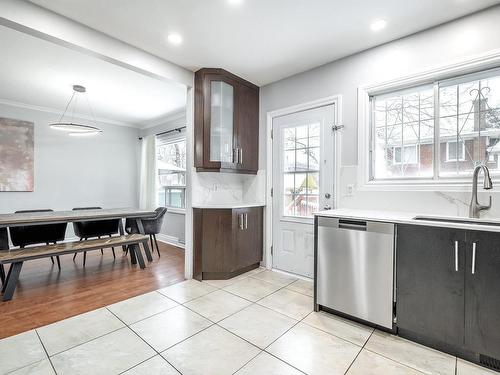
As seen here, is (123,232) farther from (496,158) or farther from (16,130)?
(496,158)

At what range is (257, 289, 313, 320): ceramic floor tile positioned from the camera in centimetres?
226

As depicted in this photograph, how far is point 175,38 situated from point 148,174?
367 centimetres

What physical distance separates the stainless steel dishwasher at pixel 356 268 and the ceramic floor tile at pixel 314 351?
1.08ft

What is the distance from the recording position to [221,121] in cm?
318

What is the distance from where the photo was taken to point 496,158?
6.57ft

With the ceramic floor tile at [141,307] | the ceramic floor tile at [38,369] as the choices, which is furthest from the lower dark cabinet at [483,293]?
the ceramic floor tile at [38,369]

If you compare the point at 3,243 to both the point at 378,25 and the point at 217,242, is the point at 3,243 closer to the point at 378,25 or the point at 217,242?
the point at 217,242

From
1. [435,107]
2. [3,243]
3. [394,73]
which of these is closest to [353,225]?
[435,107]

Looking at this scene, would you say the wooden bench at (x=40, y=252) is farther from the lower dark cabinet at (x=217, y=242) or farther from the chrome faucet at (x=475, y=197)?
the chrome faucet at (x=475, y=197)

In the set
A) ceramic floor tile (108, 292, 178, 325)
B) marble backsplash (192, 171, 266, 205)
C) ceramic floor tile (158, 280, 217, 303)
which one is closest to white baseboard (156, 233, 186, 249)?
marble backsplash (192, 171, 266, 205)

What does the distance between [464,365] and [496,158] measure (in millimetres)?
1587

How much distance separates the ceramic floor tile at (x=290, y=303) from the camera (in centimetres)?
226

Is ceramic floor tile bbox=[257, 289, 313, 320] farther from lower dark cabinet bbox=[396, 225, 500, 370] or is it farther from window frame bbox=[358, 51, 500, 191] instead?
window frame bbox=[358, 51, 500, 191]

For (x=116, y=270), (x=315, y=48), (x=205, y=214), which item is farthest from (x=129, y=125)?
(x=315, y=48)
